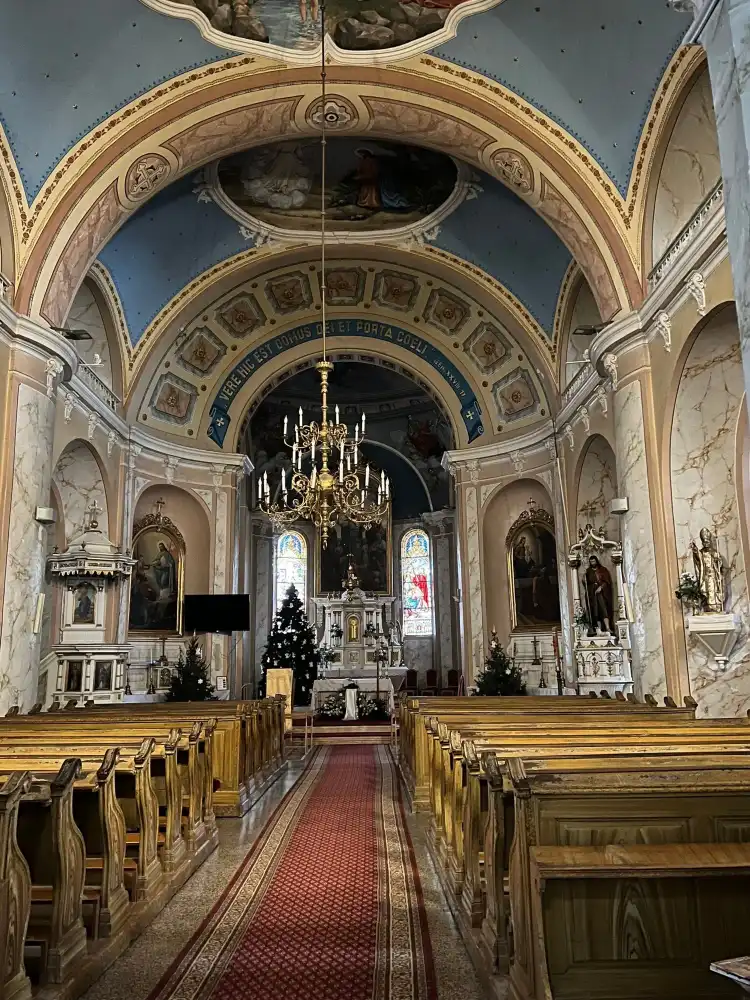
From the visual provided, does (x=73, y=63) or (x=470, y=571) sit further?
(x=470, y=571)

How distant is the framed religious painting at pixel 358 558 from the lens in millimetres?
22438

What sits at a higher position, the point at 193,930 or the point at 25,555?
the point at 25,555

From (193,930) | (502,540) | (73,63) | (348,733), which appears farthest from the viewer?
(502,540)

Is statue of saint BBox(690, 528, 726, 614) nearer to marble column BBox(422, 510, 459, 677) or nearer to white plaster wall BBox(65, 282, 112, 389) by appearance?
white plaster wall BBox(65, 282, 112, 389)

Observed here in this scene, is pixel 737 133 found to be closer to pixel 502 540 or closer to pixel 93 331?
pixel 93 331

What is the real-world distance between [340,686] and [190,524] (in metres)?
5.06

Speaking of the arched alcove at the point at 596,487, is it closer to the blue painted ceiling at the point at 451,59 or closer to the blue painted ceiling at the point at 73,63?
the blue painted ceiling at the point at 451,59

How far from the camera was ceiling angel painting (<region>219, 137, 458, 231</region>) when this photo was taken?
1289 cm

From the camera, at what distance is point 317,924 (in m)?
4.11

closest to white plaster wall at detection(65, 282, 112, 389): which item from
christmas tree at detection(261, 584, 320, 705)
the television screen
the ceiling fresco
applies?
the ceiling fresco

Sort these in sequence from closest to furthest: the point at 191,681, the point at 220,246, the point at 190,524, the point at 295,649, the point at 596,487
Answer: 1. the point at 596,487
2. the point at 191,681
3. the point at 220,246
4. the point at 190,524
5. the point at 295,649

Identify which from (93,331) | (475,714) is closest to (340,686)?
(93,331)

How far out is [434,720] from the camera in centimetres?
622

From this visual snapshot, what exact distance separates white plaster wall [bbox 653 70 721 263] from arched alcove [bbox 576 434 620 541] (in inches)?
155
